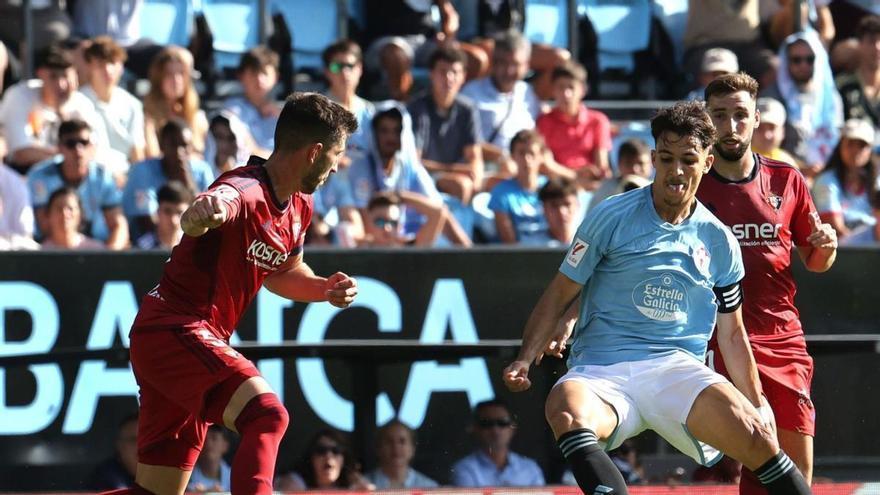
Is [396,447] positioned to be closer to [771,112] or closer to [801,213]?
[801,213]

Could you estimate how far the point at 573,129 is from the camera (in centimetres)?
1133

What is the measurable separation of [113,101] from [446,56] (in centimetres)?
234

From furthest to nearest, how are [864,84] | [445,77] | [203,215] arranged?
[864,84], [445,77], [203,215]

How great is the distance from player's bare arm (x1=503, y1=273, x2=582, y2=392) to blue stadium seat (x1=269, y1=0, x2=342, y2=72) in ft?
22.1

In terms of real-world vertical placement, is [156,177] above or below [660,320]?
below

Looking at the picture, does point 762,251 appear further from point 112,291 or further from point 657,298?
point 112,291

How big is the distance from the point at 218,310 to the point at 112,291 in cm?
314

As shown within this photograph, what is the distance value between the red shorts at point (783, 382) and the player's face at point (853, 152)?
14.0 ft

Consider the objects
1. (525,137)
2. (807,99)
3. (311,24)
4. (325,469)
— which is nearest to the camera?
(325,469)

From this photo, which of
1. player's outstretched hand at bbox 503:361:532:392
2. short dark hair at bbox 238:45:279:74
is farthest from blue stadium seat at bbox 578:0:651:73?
player's outstretched hand at bbox 503:361:532:392

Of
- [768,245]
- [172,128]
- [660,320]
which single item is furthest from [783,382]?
[172,128]

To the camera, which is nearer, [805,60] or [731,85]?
[731,85]

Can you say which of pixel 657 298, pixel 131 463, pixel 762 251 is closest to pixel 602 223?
pixel 657 298

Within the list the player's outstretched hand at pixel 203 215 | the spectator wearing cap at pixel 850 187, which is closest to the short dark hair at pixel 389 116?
the spectator wearing cap at pixel 850 187
